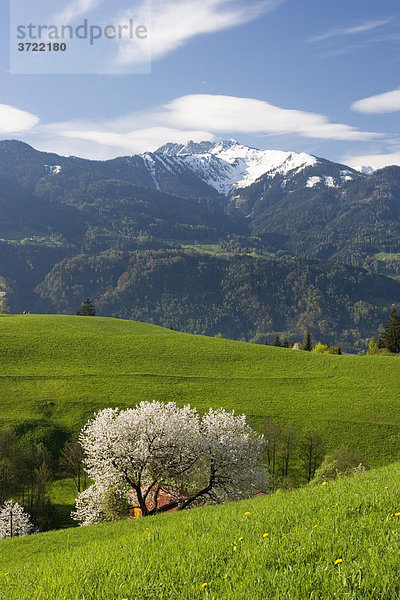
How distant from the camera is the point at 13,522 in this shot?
4978 cm

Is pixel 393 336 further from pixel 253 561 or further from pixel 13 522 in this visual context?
pixel 253 561

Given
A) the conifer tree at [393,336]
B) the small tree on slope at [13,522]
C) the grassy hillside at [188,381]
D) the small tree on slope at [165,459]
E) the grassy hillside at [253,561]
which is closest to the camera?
the grassy hillside at [253,561]

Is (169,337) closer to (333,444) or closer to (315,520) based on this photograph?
(333,444)

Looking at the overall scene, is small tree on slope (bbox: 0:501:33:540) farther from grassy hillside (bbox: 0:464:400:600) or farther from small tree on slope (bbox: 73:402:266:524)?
grassy hillside (bbox: 0:464:400:600)

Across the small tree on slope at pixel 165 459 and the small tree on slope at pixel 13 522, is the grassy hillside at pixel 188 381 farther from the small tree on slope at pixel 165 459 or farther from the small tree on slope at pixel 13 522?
the small tree on slope at pixel 165 459

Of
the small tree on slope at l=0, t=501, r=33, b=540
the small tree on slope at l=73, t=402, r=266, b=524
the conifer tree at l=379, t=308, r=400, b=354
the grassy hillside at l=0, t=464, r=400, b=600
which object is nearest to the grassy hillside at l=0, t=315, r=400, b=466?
the small tree on slope at l=0, t=501, r=33, b=540

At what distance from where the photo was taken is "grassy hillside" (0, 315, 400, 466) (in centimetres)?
7518

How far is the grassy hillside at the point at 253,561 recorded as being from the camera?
770 cm

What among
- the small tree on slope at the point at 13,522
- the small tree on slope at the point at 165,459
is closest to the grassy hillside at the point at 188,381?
the small tree on slope at the point at 13,522

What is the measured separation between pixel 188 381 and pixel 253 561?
3177 inches

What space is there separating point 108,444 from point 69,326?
77.5m

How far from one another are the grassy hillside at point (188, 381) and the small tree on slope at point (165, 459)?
29473 millimetres

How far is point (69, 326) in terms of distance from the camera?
115 m

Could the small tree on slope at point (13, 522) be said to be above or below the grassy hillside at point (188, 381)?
below
